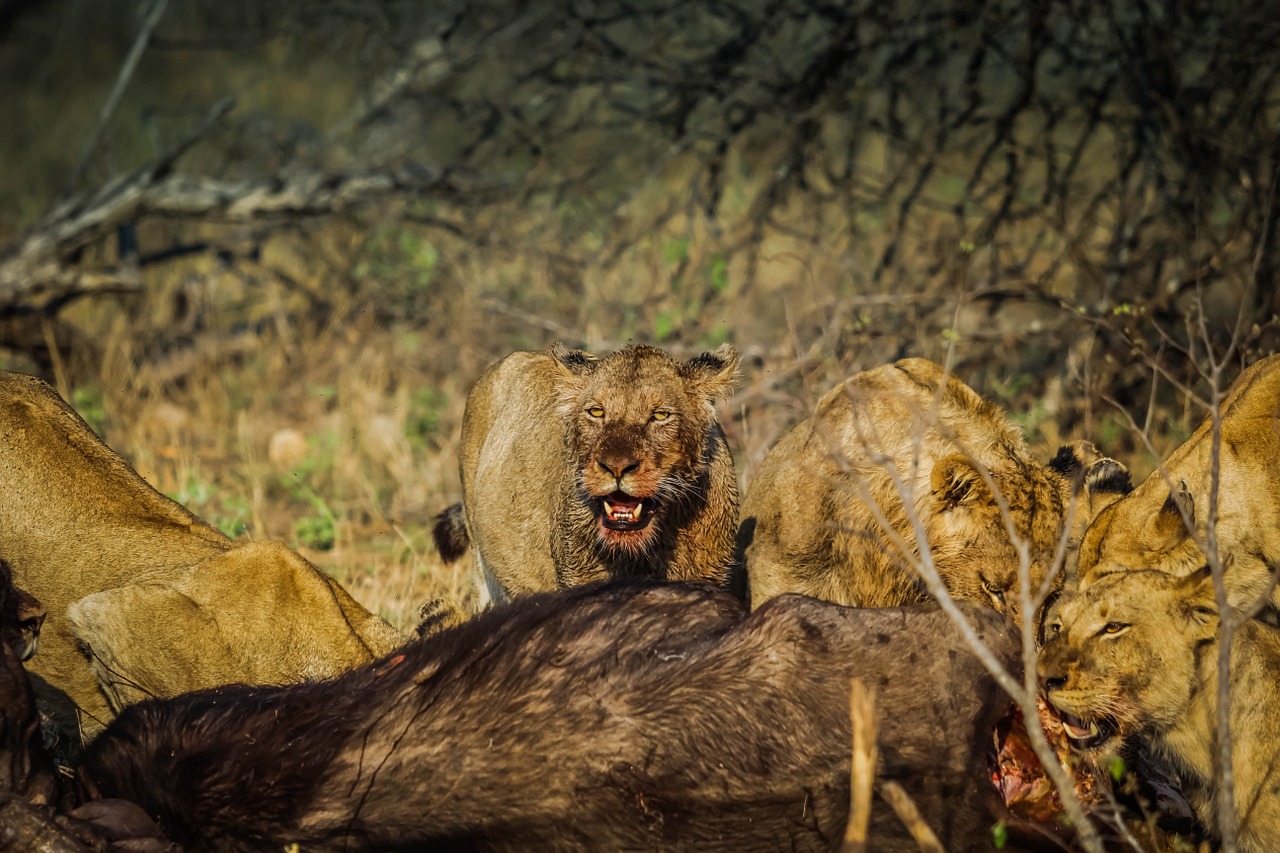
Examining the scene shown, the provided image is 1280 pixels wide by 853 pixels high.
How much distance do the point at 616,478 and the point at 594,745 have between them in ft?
4.59

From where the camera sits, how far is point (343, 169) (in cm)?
1028

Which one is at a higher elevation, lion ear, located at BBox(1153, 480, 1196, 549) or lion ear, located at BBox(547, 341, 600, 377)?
lion ear, located at BBox(547, 341, 600, 377)

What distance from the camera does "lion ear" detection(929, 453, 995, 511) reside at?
4.52m

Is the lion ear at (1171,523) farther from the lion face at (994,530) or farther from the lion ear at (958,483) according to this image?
the lion ear at (958,483)

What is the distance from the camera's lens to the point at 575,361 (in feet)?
17.7

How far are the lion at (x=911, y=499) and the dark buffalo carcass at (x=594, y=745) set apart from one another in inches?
22.4

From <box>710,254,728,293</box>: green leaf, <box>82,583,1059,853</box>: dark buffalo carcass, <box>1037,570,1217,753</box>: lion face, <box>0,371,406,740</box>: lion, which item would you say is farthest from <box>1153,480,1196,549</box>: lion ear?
<box>710,254,728,293</box>: green leaf

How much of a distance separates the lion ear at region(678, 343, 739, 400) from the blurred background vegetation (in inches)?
55.9

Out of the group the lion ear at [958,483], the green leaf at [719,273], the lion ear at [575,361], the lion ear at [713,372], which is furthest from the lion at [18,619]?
the green leaf at [719,273]

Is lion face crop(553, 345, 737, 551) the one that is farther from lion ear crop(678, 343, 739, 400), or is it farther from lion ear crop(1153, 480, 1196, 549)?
lion ear crop(1153, 480, 1196, 549)

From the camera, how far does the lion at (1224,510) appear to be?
4230 millimetres

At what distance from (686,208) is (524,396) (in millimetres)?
3978

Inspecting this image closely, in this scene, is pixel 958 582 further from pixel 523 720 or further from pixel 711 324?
pixel 711 324

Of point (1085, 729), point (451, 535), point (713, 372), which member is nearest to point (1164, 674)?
point (1085, 729)
